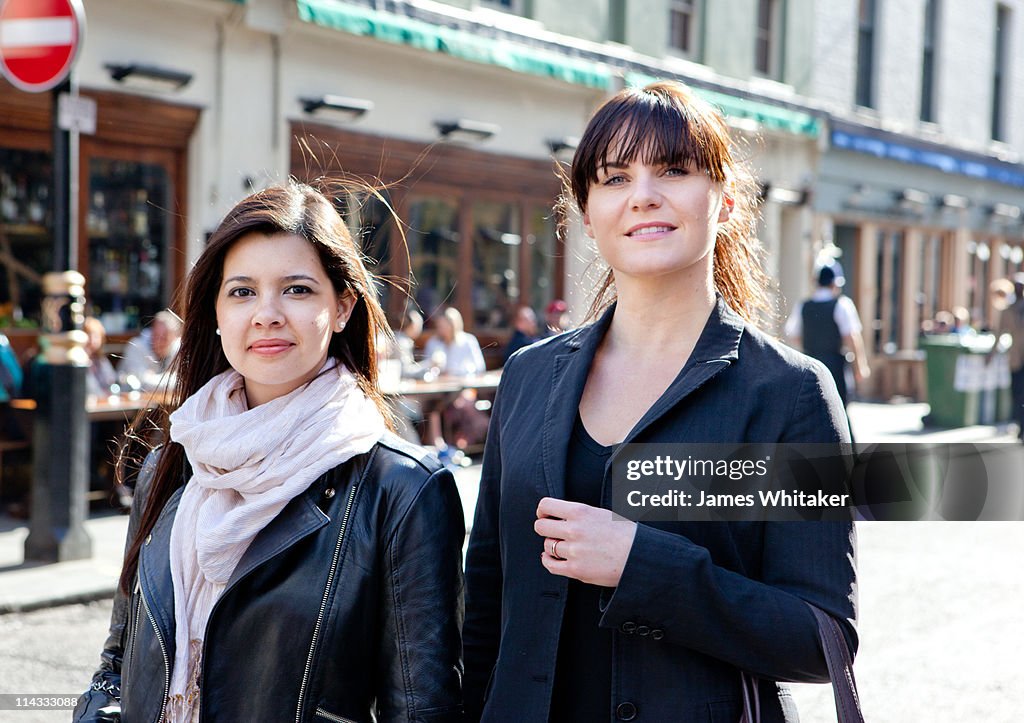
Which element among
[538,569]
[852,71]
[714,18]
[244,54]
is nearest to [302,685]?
[538,569]

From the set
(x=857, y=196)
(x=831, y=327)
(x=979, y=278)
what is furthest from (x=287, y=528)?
(x=979, y=278)

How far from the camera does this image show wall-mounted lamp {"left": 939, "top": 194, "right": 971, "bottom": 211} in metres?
23.2

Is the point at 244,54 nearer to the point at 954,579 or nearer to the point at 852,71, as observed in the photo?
the point at 954,579

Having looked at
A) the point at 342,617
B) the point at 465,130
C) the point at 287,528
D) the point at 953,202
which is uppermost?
the point at 953,202

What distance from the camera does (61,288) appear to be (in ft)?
22.1

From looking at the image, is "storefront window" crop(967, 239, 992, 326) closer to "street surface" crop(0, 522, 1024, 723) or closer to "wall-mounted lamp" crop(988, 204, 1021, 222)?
"wall-mounted lamp" crop(988, 204, 1021, 222)

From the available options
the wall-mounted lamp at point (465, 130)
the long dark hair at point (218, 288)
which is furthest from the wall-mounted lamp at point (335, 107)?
the long dark hair at point (218, 288)

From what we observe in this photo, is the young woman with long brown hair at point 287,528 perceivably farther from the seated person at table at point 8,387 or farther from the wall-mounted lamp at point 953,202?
the wall-mounted lamp at point 953,202

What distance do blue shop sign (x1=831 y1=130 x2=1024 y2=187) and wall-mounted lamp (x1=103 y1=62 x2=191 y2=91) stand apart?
12637 mm

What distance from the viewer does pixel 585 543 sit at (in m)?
1.71

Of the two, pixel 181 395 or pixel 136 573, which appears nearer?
pixel 136 573

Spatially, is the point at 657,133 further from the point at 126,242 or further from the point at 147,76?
the point at 126,242

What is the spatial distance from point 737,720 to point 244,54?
10.5 metres

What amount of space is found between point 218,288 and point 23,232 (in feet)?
27.4
